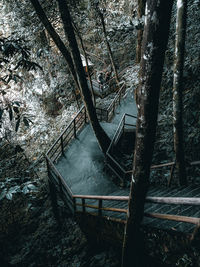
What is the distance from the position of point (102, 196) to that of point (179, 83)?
3467mm

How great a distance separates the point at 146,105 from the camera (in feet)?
7.47

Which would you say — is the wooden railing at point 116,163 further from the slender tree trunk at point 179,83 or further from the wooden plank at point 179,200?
the wooden plank at point 179,200

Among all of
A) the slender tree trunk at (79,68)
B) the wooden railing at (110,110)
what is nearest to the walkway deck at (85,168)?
the slender tree trunk at (79,68)

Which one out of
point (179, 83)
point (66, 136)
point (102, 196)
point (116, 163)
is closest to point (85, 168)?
point (116, 163)

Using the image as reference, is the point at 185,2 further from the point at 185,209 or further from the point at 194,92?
the point at 185,209

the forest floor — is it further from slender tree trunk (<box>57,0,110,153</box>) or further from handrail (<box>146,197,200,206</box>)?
handrail (<box>146,197,200,206</box>)

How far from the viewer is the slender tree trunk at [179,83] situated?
4164 millimetres

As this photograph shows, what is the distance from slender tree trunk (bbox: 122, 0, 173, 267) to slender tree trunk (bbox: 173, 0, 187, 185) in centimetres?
265

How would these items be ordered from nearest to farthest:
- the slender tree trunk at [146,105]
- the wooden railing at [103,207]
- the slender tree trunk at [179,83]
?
the slender tree trunk at [146,105] < the wooden railing at [103,207] < the slender tree trunk at [179,83]

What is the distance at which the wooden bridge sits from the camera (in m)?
3.03

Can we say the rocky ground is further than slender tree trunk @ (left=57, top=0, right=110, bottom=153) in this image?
Yes

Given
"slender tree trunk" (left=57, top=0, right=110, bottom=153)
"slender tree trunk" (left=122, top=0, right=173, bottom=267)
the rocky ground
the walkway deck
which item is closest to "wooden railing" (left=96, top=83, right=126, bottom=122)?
the walkway deck

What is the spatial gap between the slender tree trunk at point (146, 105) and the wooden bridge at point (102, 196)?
0.30 metres

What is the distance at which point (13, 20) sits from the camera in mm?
10297
